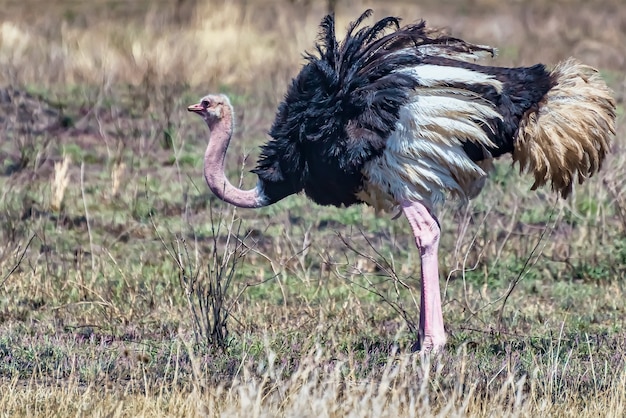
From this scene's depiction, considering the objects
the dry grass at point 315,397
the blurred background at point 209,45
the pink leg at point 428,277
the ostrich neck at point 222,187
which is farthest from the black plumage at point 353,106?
the blurred background at point 209,45

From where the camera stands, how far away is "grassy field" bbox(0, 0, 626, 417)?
16.5 ft

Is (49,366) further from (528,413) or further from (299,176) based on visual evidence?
(528,413)

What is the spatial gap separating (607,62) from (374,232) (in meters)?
8.24

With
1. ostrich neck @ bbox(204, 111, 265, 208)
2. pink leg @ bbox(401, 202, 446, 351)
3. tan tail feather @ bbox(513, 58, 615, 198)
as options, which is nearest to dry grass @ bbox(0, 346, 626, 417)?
pink leg @ bbox(401, 202, 446, 351)

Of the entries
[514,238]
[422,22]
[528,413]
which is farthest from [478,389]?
[514,238]

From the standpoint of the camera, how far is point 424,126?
6199mm

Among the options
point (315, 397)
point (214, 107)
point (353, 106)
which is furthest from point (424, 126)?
point (315, 397)

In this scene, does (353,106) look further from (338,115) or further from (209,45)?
(209,45)

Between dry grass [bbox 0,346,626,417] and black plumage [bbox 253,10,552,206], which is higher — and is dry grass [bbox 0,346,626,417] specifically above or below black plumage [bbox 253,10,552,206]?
below

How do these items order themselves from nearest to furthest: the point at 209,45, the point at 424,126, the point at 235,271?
the point at 424,126, the point at 235,271, the point at 209,45

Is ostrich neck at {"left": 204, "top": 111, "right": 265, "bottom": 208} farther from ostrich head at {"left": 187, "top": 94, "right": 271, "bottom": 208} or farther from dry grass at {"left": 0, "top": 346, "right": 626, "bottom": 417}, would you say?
dry grass at {"left": 0, "top": 346, "right": 626, "bottom": 417}

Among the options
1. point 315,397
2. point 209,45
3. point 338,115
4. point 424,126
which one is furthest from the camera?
point 209,45

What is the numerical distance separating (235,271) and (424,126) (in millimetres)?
2306

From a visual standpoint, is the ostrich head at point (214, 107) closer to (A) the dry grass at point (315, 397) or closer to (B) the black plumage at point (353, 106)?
(B) the black plumage at point (353, 106)
